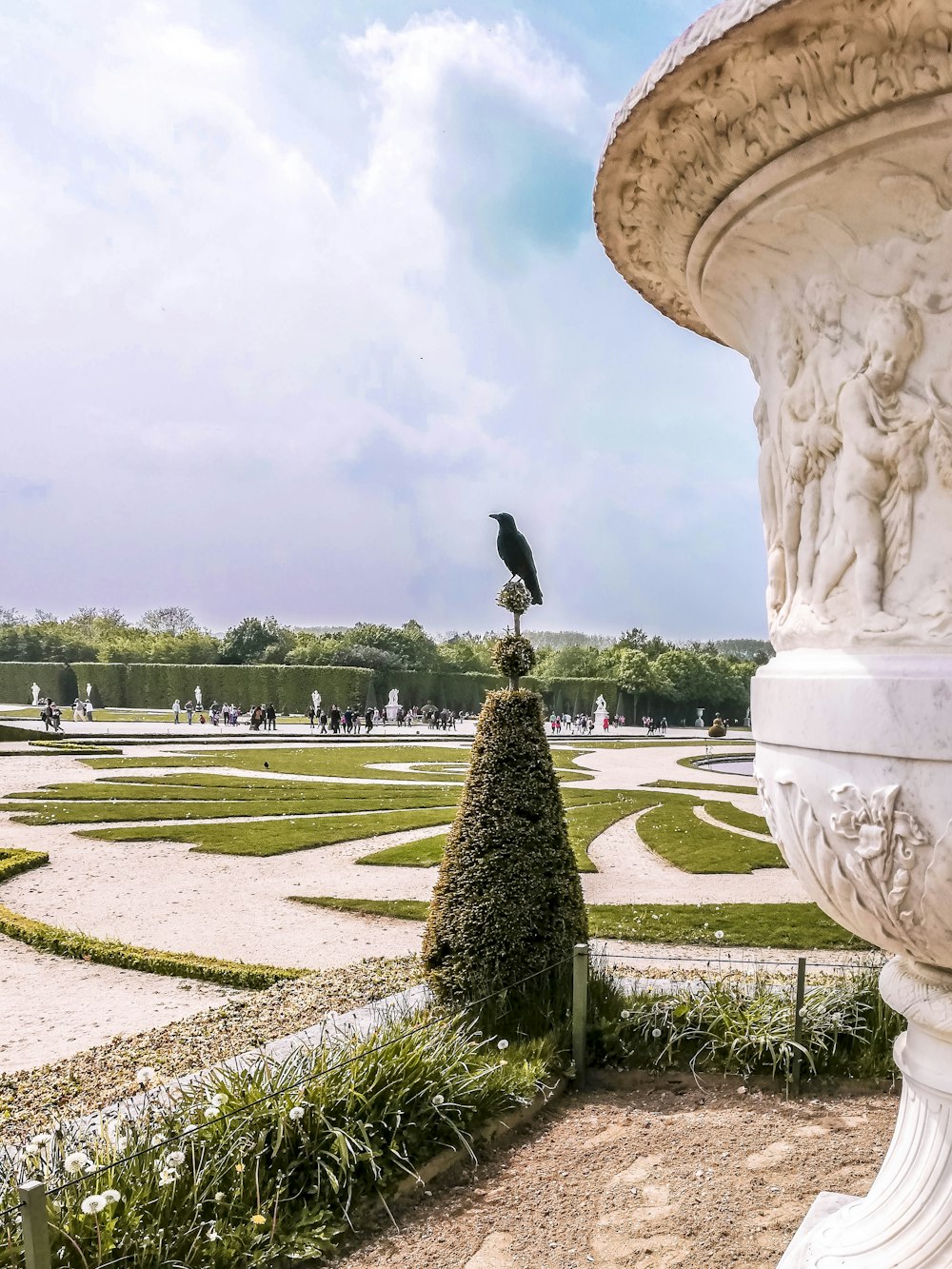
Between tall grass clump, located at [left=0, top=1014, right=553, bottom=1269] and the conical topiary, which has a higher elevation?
the conical topiary

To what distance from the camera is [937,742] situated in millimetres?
1857

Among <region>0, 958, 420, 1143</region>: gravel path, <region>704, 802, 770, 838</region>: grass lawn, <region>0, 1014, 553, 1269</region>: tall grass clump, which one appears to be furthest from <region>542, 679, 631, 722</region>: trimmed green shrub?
<region>0, 1014, 553, 1269</region>: tall grass clump

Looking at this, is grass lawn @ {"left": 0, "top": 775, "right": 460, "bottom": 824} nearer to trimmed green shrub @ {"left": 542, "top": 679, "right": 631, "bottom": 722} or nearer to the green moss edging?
the green moss edging

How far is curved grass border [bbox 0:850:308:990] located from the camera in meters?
6.41

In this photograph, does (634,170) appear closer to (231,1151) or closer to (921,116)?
(921,116)

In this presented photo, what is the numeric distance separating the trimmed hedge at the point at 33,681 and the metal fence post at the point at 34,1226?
4779 centimetres

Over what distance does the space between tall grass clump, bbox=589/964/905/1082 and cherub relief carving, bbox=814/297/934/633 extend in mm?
3056

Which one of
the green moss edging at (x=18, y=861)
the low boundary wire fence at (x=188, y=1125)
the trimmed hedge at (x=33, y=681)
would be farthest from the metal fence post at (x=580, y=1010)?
the trimmed hedge at (x=33, y=681)

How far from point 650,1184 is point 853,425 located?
2936 millimetres

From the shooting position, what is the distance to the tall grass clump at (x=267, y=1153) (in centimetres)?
283

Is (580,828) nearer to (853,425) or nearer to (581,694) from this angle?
(853,425)

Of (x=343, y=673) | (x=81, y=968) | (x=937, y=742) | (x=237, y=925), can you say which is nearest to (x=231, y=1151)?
(x=937, y=742)

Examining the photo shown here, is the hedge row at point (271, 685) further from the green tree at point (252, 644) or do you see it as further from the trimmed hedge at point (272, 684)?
the green tree at point (252, 644)

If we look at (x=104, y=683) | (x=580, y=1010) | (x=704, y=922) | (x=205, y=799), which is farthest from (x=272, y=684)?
(x=580, y=1010)
